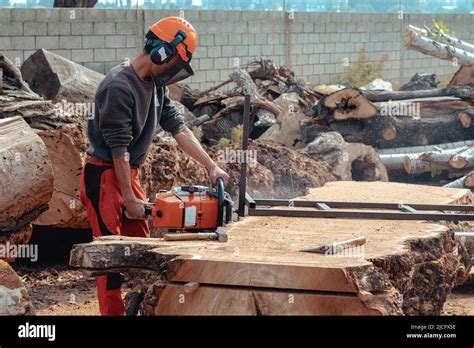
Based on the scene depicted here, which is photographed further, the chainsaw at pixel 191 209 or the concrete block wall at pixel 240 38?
the concrete block wall at pixel 240 38

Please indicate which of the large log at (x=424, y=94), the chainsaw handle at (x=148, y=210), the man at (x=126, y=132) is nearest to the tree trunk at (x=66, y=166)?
the man at (x=126, y=132)

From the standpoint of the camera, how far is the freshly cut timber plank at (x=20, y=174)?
6.79 m

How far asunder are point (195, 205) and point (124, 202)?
0.65 meters

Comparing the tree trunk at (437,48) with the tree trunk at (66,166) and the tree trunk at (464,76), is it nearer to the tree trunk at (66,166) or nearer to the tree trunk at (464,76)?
the tree trunk at (464,76)

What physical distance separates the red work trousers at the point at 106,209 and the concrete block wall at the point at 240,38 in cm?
883

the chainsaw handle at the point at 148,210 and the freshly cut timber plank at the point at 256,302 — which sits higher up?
the chainsaw handle at the point at 148,210

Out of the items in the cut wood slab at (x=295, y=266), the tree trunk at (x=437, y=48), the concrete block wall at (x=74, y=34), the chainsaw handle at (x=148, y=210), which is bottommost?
the cut wood slab at (x=295, y=266)

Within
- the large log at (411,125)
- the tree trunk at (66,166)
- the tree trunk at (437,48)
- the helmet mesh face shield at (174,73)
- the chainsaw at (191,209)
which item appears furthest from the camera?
the tree trunk at (437,48)

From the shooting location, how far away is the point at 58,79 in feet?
37.1

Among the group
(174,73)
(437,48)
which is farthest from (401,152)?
(174,73)

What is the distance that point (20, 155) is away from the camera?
6.84m

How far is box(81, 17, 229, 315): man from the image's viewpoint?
20.1ft

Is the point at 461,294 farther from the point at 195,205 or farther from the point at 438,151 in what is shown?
the point at 438,151
